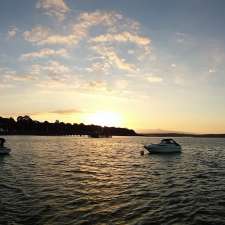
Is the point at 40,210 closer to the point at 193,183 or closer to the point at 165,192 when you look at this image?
the point at 165,192

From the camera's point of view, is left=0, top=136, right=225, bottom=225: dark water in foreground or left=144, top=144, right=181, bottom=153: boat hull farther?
left=144, top=144, right=181, bottom=153: boat hull

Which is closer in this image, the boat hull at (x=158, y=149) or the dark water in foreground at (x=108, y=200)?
the dark water in foreground at (x=108, y=200)

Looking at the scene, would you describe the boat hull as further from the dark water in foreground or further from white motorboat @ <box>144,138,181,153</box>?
the dark water in foreground

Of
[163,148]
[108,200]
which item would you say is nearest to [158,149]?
[163,148]

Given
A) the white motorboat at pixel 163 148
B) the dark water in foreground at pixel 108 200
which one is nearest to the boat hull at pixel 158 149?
the white motorboat at pixel 163 148

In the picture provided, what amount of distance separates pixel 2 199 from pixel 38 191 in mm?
3677

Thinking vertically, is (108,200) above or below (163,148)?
below

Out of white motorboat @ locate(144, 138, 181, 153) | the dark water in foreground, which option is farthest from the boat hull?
the dark water in foreground

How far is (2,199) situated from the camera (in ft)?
74.0

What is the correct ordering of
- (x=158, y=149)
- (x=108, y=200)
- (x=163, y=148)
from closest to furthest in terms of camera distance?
(x=108, y=200), (x=158, y=149), (x=163, y=148)

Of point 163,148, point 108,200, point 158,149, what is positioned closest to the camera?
point 108,200

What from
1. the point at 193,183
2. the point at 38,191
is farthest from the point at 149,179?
the point at 38,191

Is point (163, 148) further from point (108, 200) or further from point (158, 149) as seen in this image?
point (108, 200)

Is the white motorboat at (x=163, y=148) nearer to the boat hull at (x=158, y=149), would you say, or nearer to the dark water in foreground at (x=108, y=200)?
the boat hull at (x=158, y=149)
